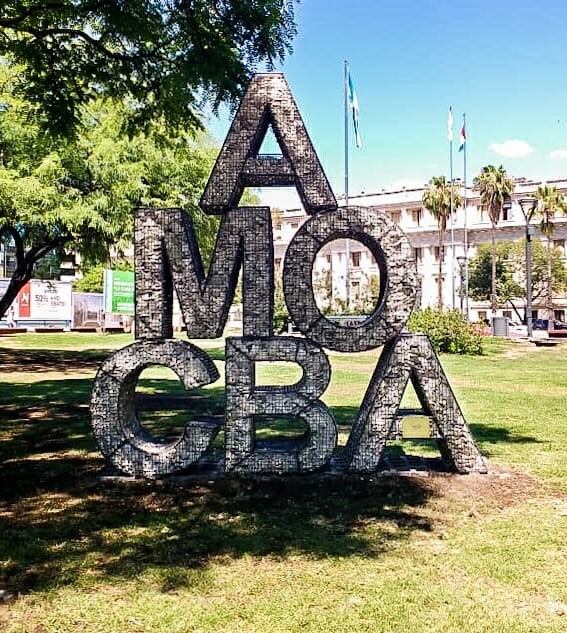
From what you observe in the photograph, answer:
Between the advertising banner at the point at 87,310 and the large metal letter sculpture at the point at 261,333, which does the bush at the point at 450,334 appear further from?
the advertising banner at the point at 87,310

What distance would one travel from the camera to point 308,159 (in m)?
6.85

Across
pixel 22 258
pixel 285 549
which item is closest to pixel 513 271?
pixel 22 258

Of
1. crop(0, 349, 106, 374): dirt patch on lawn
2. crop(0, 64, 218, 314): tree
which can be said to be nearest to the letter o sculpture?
crop(0, 64, 218, 314): tree

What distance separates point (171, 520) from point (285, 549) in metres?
1.12

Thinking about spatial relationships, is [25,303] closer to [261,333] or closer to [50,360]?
[50,360]

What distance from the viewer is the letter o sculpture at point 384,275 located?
6.75m

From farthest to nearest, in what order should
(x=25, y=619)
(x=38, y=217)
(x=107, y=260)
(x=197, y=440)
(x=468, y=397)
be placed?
(x=107, y=260) → (x=38, y=217) → (x=468, y=397) → (x=197, y=440) → (x=25, y=619)

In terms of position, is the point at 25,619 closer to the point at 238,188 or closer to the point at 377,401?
the point at 377,401

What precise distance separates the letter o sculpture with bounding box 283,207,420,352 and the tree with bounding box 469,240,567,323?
173 feet

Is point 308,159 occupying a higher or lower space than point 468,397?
higher

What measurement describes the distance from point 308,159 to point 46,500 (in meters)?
4.03

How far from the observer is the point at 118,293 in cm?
3675

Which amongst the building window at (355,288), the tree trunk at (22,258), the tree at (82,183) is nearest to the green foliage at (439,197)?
the building window at (355,288)

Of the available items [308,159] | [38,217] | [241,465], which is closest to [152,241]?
[308,159]
